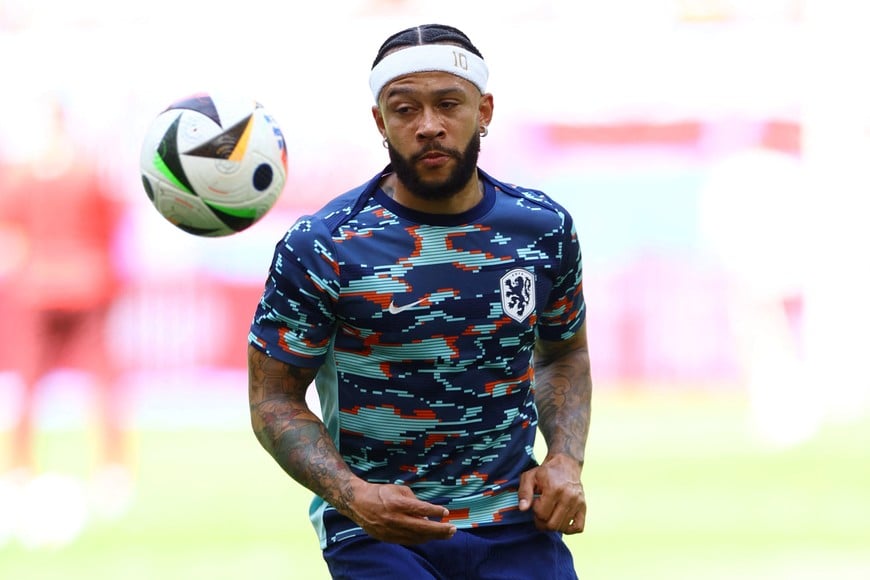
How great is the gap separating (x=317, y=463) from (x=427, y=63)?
1.00 m

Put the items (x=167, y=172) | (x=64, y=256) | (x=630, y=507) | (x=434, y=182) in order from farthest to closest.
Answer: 1. (x=64, y=256)
2. (x=630, y=507)
3. (x=167, y=172)
4. (x=434, y=182)

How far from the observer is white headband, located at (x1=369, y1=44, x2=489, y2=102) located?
3.62m

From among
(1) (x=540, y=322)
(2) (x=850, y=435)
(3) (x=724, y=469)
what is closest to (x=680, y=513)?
(3) (x=724, y=469)

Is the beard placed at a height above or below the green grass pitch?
above

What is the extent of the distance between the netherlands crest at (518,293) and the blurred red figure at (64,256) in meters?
7.77

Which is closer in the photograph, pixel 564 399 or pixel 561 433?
pixel 561 433

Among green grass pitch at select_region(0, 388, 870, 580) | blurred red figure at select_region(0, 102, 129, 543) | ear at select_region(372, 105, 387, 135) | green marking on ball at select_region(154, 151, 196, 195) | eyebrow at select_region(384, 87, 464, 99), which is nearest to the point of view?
eyebrow at select_region(384, 87, 464, 99)

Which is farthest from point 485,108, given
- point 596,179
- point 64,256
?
point 596,179

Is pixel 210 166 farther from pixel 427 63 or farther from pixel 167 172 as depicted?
pixel 427 63

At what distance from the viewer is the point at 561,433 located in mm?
3811

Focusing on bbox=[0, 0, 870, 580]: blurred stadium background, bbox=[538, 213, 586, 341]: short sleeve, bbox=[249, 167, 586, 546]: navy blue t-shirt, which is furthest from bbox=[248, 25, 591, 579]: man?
bbox=[0, 0, 870, 580]: blurred stadium background

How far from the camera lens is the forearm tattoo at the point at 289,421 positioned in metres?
3.46

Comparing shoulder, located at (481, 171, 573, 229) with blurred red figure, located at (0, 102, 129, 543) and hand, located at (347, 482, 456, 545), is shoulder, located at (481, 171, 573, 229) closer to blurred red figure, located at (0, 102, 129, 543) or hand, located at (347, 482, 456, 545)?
hand, located at (347, 482, 456, 545)

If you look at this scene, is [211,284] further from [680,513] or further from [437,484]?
[437,484]
